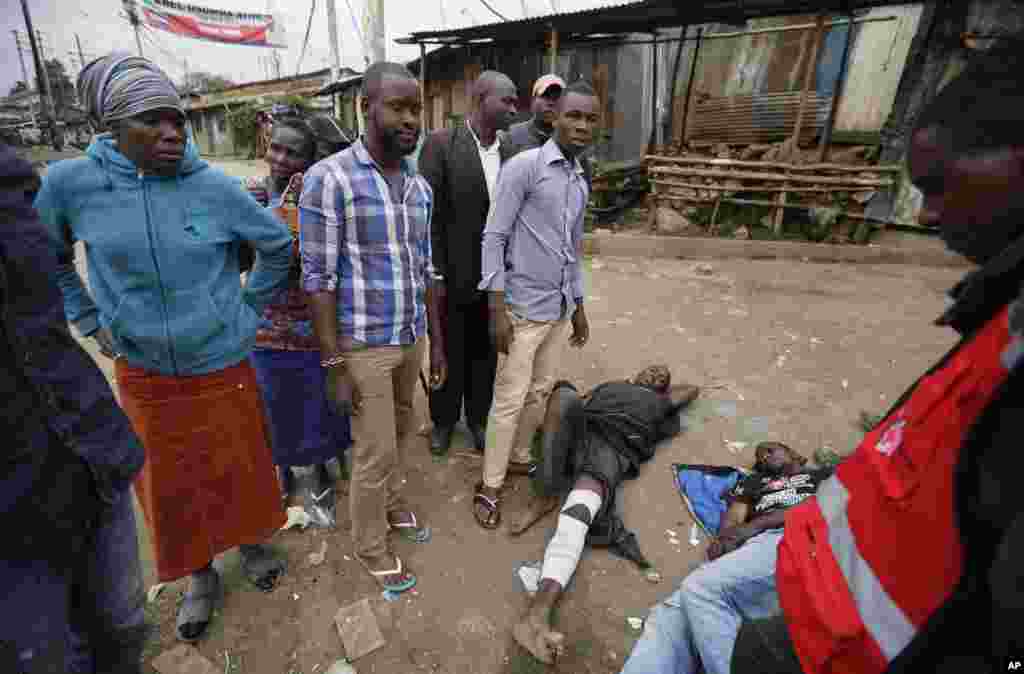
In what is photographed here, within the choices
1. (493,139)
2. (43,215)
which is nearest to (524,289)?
(493,139)

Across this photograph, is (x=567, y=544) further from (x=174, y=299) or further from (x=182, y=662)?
(x=174, y=299)

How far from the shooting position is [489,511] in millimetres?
2666

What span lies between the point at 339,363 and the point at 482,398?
→ 145cm

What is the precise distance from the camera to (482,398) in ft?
10.7

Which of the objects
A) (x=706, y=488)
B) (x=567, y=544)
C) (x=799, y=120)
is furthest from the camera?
(x=799, y=120)

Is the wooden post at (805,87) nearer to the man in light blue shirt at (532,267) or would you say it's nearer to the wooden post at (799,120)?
the wooden post at (799,120)

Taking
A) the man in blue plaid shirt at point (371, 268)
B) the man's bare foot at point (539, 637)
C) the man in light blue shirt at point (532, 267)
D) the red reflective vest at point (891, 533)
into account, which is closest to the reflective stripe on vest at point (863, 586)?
the red reflective vest at point (891, 533)

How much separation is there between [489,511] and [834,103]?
26.6 feet

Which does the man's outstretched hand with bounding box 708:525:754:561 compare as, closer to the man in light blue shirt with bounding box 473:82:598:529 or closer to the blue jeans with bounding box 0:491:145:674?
the man in light blue shirt with bounding box 473:82:598:529

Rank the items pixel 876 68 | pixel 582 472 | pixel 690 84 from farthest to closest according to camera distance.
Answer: pixel 690 84 < pixel 876 68 < pixel 582 472

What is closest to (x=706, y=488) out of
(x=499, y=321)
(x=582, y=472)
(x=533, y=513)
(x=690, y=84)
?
(x=582, y=472)

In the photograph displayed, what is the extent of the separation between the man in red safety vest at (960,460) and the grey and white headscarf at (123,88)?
6.48ft

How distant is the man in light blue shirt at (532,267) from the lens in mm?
2365

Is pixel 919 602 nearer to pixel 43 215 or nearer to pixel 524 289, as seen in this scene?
pixel 524 289
